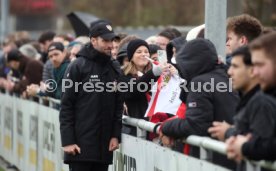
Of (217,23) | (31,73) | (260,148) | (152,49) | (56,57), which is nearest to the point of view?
(260,148)

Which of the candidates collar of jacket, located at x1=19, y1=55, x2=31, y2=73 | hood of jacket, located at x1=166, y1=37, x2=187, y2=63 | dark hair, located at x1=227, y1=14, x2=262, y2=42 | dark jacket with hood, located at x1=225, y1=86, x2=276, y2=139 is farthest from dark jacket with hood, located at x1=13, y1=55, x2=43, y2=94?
dark jacket with hood, located at x1=225, y1=86, x2=276, y2=139

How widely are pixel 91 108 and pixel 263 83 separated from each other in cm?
380

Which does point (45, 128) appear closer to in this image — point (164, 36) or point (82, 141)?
point (164, 36)

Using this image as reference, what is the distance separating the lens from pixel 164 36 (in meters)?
12.7

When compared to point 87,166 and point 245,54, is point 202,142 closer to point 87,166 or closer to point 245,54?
point 245,54

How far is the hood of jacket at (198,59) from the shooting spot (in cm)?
789

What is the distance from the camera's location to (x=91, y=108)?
33.1 ft

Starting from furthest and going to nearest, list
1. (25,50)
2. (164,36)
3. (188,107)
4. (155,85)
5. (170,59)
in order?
(25,50), (164,36), (155,85), (170,59), (188,107)

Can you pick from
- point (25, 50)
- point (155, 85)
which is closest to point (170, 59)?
point (155, 85)

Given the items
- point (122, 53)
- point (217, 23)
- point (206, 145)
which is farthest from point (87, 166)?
point (206, 145)

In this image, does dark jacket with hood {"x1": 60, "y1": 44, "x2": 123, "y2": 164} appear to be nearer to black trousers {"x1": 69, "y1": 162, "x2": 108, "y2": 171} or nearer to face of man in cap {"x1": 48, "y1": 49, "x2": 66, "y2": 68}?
black trousers {"x1": 69, "y1": 162, "x2": 108, "y2": 171}

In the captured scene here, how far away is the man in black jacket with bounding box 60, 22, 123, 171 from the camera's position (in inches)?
396

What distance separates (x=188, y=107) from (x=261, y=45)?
1.42 meters

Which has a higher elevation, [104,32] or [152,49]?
[104,32]
